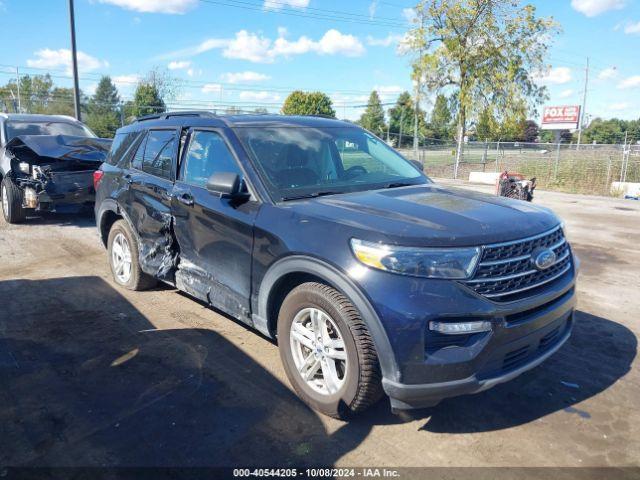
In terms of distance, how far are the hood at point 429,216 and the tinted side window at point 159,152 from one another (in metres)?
1.74

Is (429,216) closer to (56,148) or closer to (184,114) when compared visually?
(184,114)

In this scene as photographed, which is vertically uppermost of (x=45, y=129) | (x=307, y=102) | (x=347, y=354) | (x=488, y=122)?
(x=307, y=102)

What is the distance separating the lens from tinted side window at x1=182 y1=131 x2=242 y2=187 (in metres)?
3.87

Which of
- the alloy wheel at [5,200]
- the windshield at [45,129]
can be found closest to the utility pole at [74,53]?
the windshield at [45,129]

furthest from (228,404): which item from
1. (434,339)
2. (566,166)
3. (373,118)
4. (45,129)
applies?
(373,118)

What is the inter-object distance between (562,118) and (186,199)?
6339 centimetres

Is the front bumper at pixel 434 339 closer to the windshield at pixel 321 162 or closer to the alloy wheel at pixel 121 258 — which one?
the windshield at pixel 321 162

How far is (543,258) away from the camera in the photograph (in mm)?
2930

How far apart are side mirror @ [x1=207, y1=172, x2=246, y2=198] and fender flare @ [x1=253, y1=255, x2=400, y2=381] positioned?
63cm

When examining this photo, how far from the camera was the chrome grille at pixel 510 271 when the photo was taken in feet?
8.78

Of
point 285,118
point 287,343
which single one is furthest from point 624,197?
point 287,343

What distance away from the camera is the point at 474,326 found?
259cm

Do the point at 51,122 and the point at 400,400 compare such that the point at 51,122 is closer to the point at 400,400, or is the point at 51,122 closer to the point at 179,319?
the point at 179,319

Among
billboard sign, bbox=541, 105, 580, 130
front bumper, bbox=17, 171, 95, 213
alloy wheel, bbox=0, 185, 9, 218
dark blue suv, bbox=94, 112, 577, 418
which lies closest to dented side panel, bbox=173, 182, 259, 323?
dark blue suv, bbox=94, 112, 577, 418
